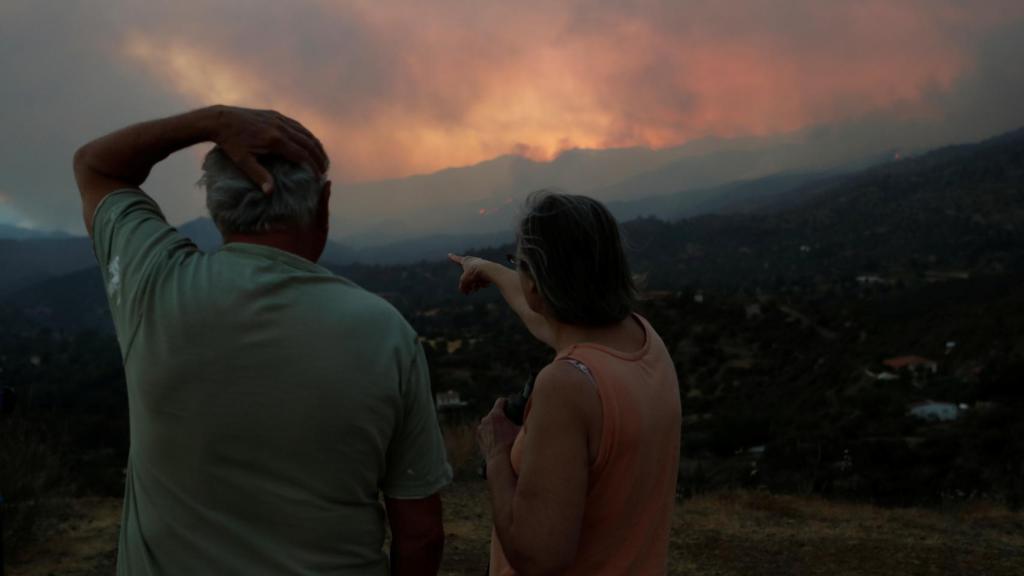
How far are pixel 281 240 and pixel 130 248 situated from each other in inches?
9.9

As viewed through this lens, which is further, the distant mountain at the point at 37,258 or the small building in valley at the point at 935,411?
the distant mountain at the point at 37,258

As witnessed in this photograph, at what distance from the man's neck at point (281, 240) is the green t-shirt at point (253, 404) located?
25mm

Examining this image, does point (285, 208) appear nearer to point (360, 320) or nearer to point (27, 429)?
point (360, 320)

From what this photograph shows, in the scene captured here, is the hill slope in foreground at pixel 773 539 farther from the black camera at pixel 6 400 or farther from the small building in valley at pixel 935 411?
the small building in valley at pixel 935 411

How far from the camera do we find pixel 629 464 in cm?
159

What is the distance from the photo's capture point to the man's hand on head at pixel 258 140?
1.48 meters

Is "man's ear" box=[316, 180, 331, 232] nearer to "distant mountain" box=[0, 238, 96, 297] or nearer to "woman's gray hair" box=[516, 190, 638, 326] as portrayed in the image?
"woman's gray hair" box=[516, 190, 638, 326]

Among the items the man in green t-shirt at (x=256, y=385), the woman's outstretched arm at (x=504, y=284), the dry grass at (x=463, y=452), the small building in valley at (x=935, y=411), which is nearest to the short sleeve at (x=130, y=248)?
the man in green t-shirt at (x=256, y=385)

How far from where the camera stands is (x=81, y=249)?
8750cm

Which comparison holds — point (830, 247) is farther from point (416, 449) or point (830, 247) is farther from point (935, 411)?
point (416, 449)

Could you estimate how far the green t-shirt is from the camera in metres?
1.40

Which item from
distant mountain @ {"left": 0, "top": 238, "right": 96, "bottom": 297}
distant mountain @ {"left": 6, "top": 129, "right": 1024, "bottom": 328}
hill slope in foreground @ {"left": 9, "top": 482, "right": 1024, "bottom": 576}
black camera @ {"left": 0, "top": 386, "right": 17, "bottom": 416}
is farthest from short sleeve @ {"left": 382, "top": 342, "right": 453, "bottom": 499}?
distant mountain @ {"left": 0, "top": 238, "right": 96, "bottom": 297}

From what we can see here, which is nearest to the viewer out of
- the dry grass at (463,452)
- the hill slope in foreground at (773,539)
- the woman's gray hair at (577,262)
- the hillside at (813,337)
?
the woman's gray hair at (577,262)

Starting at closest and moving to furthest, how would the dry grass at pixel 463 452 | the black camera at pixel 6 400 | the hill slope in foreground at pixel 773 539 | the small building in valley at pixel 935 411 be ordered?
1. the black camera at pixel 6 400
2. the hill slope in foreground at pixel 773 539
3. the dry grass at pixel 463 452
4. the small building in valley at pixel 935 411
